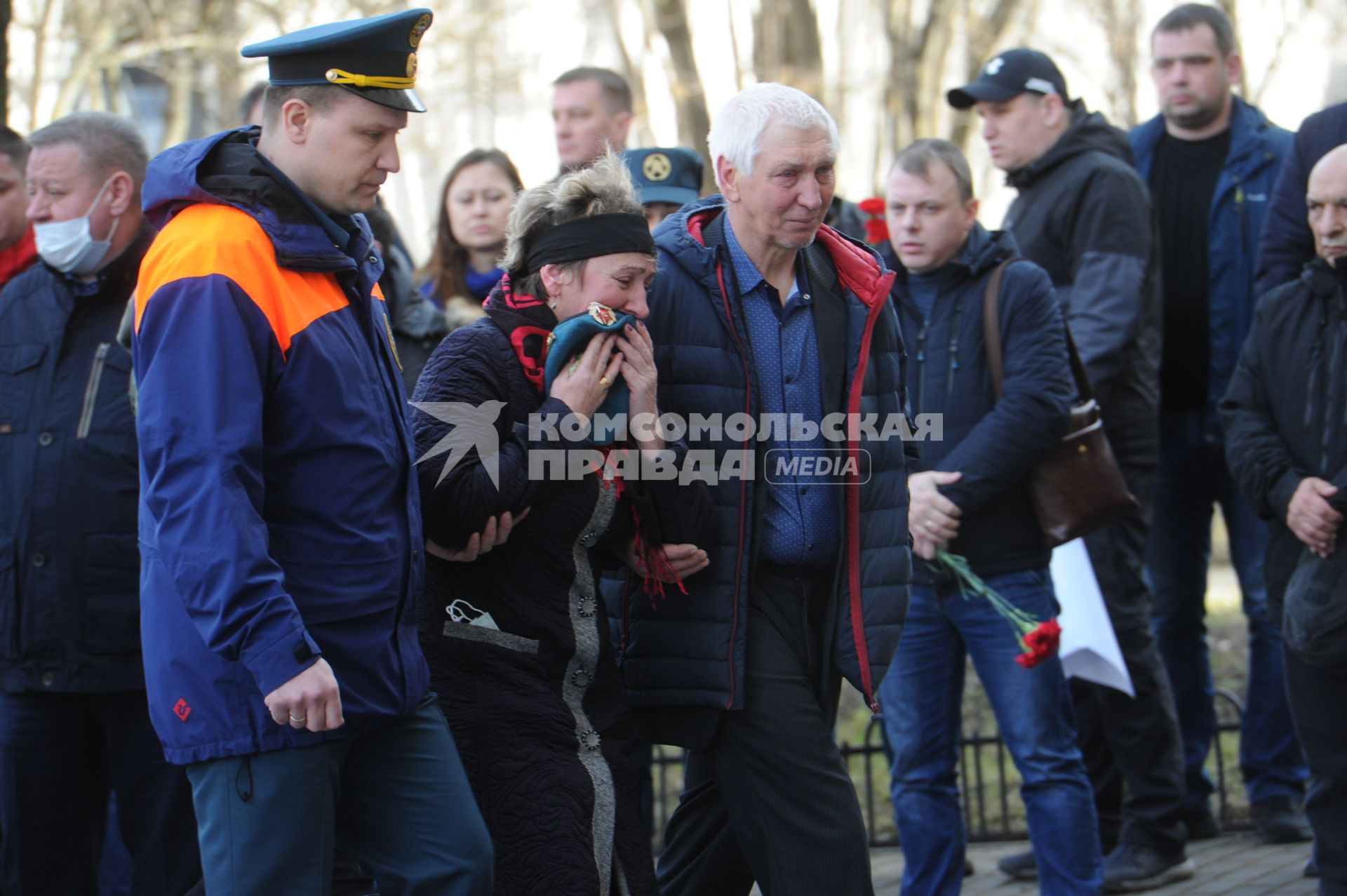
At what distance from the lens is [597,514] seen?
375 cm

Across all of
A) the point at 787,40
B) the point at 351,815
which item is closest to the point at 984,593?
the point at 351,815

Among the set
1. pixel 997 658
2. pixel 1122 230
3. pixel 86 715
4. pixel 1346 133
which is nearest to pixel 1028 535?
pixel 997 658

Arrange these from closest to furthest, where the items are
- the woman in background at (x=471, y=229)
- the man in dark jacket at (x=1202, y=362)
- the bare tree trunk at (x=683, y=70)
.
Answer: the man in dark jacket at (x=1202, y=362), the woman in background at (x=471, y=229), the bare tree trunk at (x=683, y=70)

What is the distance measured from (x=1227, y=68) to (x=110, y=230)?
169 inches

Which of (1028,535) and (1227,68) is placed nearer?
(1028,535)

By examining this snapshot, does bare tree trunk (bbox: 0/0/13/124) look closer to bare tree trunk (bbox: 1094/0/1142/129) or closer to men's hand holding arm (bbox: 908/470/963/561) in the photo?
men's hand holding arm (bbox: 908/470/963/561)

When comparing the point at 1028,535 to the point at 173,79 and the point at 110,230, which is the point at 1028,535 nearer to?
the point at 110,230

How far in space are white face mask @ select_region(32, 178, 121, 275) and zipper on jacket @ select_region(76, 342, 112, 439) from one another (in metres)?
0.23

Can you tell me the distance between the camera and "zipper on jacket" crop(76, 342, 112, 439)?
428 centimetres

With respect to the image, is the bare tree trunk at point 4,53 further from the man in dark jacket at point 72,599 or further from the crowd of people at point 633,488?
the man in dark jacket at point 72,599

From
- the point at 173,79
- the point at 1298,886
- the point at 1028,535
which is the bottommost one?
the point at 1298,886

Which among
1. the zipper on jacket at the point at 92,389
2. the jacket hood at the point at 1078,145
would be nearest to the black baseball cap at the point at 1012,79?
the jacket hood at the point at 1078,145

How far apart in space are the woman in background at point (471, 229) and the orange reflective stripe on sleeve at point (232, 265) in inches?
117

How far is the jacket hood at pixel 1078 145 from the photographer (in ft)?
19.8
